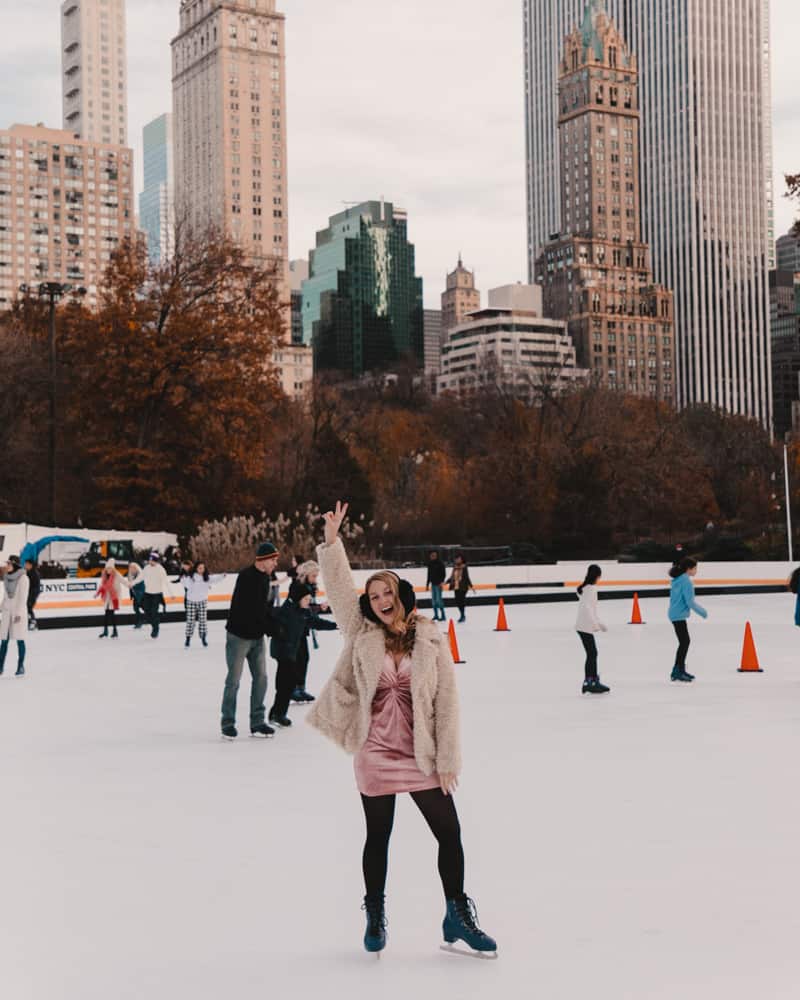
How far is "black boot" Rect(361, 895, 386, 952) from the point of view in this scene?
5.09m

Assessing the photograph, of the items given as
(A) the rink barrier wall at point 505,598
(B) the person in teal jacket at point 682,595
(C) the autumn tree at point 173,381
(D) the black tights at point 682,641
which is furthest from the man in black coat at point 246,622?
(C) the autumn tree at point 173,381

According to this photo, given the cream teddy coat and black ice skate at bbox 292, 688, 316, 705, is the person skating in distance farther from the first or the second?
black ice skate at bbox 292, 688, 316, 705

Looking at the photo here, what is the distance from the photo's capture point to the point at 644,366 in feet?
630

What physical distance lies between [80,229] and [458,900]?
646 feet

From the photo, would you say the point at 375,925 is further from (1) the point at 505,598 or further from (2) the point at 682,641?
(1) the point at 505,598

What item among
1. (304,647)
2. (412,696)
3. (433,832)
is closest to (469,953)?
(433,832)

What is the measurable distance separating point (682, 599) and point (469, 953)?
30.5 feet

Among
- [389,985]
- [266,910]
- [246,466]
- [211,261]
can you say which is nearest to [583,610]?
[266,910]

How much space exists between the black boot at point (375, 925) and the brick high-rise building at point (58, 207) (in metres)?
188

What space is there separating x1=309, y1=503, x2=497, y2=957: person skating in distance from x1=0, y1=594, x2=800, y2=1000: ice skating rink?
243 mm

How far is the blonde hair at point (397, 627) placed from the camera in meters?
5.05

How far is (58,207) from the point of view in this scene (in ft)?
621

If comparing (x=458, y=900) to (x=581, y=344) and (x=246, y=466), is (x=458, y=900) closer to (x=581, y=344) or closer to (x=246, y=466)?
(x=246, y=466)

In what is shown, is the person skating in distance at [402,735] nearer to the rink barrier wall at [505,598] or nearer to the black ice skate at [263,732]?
the black ice skate at [263,732]
